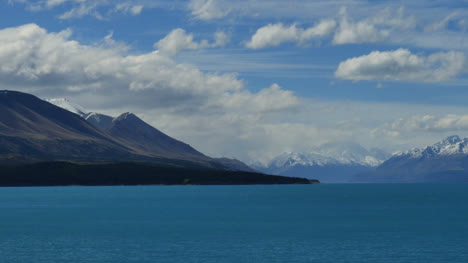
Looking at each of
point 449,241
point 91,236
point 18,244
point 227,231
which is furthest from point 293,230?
point 18,244

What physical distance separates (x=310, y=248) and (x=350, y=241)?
1127cm

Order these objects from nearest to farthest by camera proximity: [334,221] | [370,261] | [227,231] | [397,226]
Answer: [370,261] < [227,231] < [397,226] < [334,221]

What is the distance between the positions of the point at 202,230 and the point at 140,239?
19.3 meters

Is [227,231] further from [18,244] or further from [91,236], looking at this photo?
[18,244]

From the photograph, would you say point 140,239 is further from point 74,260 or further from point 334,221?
point 334,221

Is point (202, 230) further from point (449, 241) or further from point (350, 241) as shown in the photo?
point (449, 241)

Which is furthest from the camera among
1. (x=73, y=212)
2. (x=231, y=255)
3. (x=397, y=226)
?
(x=73, y=212)

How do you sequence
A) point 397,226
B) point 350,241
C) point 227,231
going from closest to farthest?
1. point 350,241
2. point 227,231
3. point 397,226

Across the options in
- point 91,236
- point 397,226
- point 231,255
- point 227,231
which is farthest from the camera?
point 397,226

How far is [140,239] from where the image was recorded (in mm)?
112125

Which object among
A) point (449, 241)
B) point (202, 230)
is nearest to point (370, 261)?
point (449, 241)

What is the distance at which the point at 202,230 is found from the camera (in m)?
129

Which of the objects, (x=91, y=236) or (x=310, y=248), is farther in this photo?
(x=91, y=236)

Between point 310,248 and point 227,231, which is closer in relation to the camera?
point 310,248
